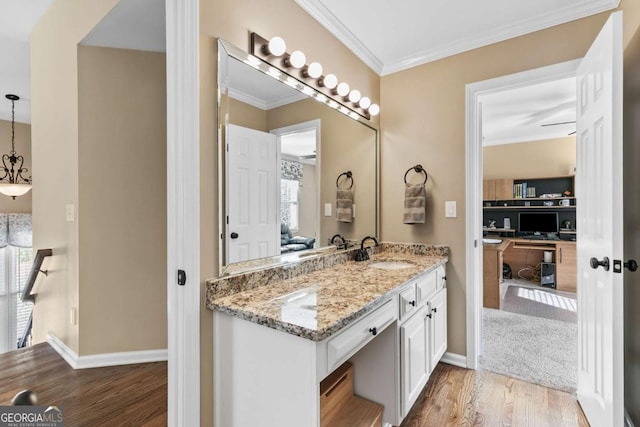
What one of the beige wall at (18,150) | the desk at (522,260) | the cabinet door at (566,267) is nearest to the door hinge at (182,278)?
the desk at (522,260)

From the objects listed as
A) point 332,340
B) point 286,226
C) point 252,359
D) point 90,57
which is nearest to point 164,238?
point 286,226

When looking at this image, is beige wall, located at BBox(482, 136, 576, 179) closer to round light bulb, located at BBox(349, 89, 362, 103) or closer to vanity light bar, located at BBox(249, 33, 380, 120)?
vanity light bar, located at BBox(249, 33, 380, 120)

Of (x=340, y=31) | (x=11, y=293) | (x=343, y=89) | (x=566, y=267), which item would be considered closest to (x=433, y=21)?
(x=340, y=31)

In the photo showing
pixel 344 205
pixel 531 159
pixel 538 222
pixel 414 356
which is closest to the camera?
pixel 414 356

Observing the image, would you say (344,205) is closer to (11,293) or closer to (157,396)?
(157,396)

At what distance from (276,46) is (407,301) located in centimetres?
151

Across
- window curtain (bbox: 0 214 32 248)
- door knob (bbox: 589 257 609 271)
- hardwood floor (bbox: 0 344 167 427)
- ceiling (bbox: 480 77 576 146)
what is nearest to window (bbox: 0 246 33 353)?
window curtain (bbox: 0 214 32 248)

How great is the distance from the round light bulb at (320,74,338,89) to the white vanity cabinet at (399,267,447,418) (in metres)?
1.35

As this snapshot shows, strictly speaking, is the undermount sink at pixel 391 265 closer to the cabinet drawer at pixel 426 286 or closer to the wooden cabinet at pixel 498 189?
the cabinet drawer at pixel 426 286

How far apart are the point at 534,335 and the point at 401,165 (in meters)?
2.07

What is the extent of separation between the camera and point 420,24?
2.10m

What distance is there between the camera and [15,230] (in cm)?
421

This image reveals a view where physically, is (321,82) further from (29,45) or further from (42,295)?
(42,295)

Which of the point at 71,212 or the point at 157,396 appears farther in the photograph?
the point at 71,212
